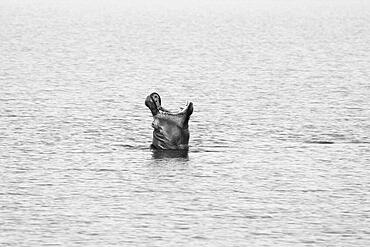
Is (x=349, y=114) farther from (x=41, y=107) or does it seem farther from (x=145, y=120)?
(x=41, y=107)

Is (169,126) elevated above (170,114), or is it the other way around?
(170,114)

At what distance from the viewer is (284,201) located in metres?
44.0

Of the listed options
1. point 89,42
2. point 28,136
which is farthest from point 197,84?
point 89,42

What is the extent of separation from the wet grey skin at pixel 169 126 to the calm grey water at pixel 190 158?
561mm

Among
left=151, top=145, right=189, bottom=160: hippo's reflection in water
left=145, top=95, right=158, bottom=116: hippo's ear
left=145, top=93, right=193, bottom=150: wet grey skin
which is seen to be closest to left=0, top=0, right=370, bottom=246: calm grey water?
left=151, top=145, right=189, bottom=160: hippo's reflection in water

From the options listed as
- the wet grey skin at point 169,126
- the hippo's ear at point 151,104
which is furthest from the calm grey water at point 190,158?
the hippo's ear at point 151,104

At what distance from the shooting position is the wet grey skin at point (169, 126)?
164 ft

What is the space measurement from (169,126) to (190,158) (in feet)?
4.54

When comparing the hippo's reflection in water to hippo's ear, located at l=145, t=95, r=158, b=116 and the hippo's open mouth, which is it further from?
hippo's ear, located at l=145, t=95, r=158, b=116

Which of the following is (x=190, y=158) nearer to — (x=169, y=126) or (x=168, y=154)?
(x=168, y=154)

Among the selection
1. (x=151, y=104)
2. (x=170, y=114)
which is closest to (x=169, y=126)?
(x=170, y=114)

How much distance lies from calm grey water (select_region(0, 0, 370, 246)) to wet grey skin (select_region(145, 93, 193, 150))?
0.56m

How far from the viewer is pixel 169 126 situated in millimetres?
50219

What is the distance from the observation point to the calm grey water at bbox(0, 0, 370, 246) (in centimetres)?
4056
